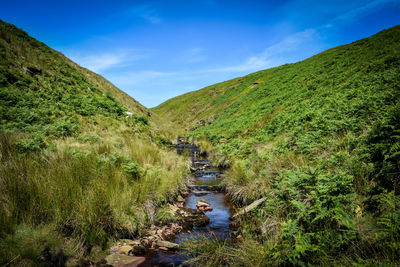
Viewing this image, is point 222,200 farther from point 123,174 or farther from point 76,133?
point 76,133

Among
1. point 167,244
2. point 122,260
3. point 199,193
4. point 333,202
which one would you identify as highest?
point 333,202

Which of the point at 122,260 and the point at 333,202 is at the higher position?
the point at 333,202

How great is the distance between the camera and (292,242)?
268cm

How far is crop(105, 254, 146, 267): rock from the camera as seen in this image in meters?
3.09

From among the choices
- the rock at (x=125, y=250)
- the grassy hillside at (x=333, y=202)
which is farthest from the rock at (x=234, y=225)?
the rock at (x=125, y=250)

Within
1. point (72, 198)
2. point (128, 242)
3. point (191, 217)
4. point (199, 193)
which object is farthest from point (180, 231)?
point (199, 193)

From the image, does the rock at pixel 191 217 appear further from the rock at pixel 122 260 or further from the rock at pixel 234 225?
the rock at pixel 122 260

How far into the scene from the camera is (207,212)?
564cm

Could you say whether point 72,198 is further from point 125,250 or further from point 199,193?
point 199,193

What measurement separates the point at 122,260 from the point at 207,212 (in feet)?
9.41

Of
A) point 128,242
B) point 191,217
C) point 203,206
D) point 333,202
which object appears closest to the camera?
point 333,202

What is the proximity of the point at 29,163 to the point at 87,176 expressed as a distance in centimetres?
96

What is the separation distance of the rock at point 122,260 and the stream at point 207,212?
232mm

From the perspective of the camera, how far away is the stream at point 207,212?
11.4ft
